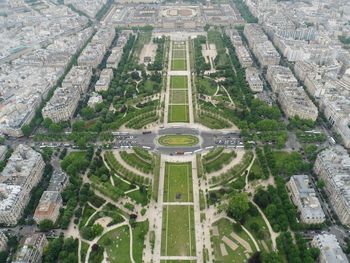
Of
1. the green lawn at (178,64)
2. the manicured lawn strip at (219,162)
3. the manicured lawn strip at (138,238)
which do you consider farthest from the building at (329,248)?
the green lawn at (178,64)

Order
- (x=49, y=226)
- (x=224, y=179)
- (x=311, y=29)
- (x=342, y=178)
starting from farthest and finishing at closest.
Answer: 1. (x=311, y=29)
2. (x=224, y=179)
3. (x=342, y=178)
4. (x=49, y=226)

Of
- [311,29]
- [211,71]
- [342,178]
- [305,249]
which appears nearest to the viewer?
[305,249]

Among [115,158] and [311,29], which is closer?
[115,158]

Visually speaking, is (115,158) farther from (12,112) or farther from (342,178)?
(342,178)

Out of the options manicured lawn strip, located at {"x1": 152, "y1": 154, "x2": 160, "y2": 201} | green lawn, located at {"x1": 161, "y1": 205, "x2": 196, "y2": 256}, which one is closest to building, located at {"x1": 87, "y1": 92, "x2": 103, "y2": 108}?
manicured lawn strip, located at {"x1": 152, "y1": 154, "x2": 160, "y2": 201}

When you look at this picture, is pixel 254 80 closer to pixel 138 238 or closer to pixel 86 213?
pixel 138 238

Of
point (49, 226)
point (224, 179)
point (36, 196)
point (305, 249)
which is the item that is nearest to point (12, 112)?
point (36, 196)

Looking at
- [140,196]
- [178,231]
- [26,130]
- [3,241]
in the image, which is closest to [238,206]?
[178,231]

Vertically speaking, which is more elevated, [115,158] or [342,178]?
[342,178]
